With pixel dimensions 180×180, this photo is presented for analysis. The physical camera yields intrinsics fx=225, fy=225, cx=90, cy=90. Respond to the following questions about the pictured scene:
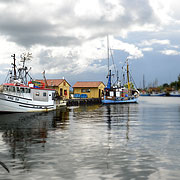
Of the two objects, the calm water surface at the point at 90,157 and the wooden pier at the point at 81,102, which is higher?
the wooden pier at the point at 81,102

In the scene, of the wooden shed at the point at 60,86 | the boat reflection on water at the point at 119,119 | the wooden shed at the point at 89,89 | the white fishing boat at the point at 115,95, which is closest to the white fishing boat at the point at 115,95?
the white fishing boat at the point at 115,95

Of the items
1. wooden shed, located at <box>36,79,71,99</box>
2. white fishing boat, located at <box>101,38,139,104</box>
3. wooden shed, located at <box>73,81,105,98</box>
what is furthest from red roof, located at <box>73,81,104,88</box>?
wooden shed, located at <box>36,79,71,99</box>

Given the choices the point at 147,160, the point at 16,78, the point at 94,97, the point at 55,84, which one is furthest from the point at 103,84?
the point at 147,160

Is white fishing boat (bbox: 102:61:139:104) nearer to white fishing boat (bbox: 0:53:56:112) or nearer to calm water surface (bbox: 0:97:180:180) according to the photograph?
white fishing boat (bbox: 0:53:56:112)

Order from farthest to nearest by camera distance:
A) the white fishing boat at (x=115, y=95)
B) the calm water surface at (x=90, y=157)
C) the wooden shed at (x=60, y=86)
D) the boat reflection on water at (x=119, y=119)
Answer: the white fishing boat at (x=115, y=95) → the wooden shed at (x=60, y=86) → the boat reflection on water at (x=119, y=119) → the calm water surface at (x=90, y=157)

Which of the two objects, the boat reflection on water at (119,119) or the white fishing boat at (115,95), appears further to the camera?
the white fishing boat at (115,95)

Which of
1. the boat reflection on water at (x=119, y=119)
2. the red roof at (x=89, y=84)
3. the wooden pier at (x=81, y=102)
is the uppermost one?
the red roof at (x=89, y=84)

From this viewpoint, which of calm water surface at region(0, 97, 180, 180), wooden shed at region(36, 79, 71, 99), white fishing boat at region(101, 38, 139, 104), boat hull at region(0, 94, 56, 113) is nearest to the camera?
calm water surface at region(0, 97, 180, 180)

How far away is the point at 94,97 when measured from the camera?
238 ft

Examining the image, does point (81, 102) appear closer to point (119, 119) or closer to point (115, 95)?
point (115, 95)

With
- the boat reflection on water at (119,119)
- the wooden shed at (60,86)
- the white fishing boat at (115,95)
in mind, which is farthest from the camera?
the white fishing boat at (115,95)

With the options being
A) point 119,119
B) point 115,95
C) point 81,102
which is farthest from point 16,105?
point 115,95

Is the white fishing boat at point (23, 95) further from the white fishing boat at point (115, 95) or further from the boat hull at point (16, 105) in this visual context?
the white fishing boat at point (115, 95)

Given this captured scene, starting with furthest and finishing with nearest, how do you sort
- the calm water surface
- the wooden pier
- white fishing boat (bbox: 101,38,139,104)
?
white fishing boat (bbox: 101,38,139,104) < the wooden pier < the calm water surface
